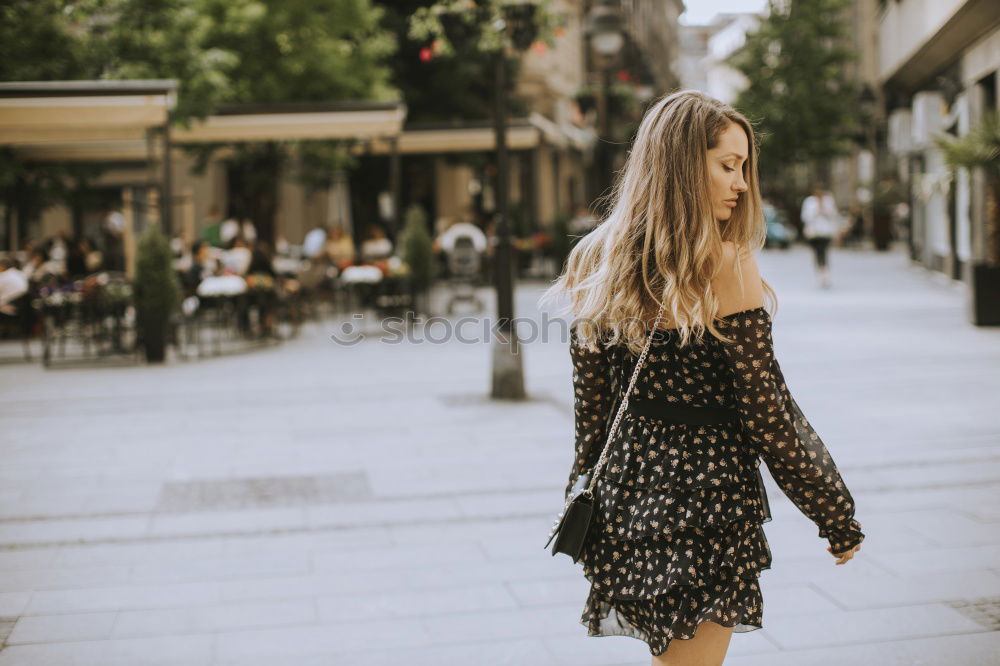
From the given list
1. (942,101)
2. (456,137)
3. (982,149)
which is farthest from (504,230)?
(942,101)

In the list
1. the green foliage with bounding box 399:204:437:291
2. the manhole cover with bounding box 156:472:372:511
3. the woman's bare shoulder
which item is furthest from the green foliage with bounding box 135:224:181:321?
the woman's bare shoulder

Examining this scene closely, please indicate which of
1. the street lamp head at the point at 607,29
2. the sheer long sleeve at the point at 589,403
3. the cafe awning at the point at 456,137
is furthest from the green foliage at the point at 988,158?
the sheer long sleeve at the point at 589,403

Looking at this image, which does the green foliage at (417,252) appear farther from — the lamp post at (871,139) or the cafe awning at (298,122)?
the lamp post at (871,139)

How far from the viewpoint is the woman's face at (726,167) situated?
2.69m

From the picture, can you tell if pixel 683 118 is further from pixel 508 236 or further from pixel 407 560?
pixel 508 236

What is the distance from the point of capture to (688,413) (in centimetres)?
272

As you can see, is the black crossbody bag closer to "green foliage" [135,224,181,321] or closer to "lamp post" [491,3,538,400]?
"lamp post" [491,3,538,400]

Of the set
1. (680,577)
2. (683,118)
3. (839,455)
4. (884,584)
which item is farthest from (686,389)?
(839,455)

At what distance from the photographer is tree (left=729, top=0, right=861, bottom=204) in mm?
46250

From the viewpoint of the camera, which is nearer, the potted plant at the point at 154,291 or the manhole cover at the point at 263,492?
the manhole cover at the point at 263,492

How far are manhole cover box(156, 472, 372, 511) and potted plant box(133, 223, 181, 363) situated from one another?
6.65 meters

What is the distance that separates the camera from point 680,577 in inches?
105

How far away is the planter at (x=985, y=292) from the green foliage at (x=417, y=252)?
753cm

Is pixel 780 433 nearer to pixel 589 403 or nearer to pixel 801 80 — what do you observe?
pixel 589 403
